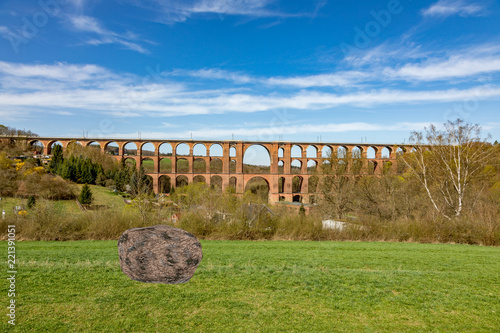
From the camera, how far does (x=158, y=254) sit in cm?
417

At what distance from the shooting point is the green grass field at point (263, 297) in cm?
330

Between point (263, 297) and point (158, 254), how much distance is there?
1.57 meters

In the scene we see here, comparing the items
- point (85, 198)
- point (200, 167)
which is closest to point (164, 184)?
point (200, 167)

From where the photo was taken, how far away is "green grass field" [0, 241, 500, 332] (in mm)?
3297

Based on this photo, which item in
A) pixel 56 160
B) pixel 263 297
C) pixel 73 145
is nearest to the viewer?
pixel 263 297

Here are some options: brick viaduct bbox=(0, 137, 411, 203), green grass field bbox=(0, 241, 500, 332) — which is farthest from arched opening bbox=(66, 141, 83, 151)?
green grass field bbox=(0, 241, 500, 332)

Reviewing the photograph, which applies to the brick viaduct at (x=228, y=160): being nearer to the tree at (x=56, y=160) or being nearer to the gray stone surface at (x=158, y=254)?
the tree at (x=56, y=160)

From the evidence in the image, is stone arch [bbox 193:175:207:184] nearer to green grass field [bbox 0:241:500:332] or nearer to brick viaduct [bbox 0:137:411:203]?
brick viaduct [bbox 0:137:411:203]

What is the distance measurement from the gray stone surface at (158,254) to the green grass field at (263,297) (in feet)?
0.54

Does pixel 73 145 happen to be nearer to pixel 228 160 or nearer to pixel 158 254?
pixel 228 160

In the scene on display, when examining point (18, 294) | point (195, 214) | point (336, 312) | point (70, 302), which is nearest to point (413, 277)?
point (336, 312)

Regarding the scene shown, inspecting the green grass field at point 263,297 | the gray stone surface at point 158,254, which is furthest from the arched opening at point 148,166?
the gray stone surface at point 158,254

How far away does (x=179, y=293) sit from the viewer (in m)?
4.03

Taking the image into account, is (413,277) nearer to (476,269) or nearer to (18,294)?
(476,269)
